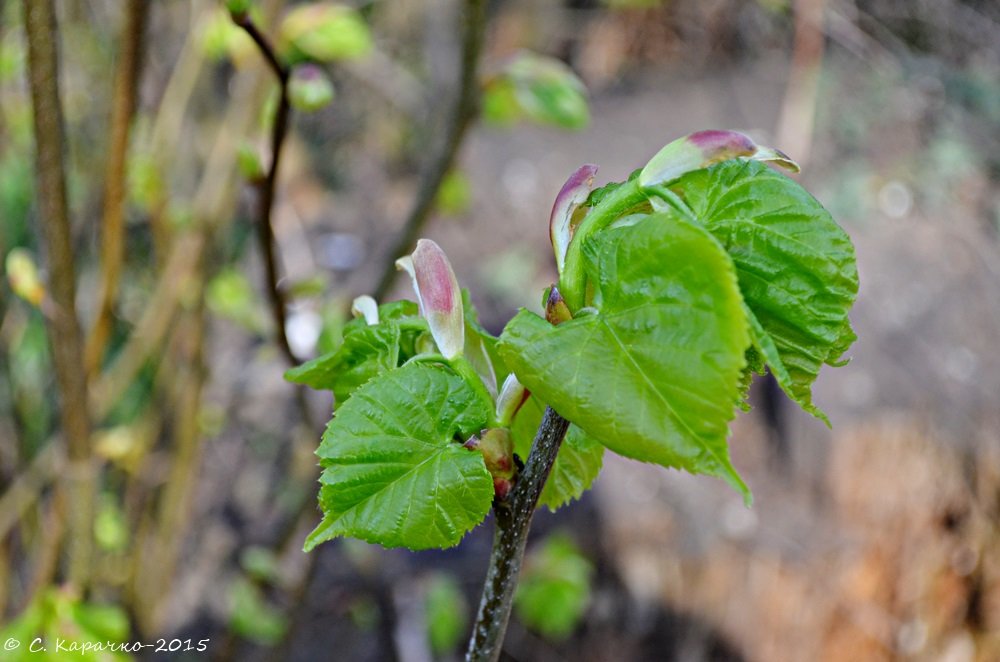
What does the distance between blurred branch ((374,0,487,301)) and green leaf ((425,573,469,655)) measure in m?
0.95

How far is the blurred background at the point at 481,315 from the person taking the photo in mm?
1176

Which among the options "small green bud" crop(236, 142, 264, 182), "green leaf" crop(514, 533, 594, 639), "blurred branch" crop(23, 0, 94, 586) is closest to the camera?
"blurred branch" crop(23, 0, 94, 586)

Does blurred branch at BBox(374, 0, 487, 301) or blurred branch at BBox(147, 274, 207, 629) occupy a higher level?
blurred branch at BBox(374, 0, 487, 301)

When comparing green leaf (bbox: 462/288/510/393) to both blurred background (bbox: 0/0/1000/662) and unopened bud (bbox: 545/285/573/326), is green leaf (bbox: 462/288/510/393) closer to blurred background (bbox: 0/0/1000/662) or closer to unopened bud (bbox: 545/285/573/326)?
unopened bud (bbox: 545/285/573/326)

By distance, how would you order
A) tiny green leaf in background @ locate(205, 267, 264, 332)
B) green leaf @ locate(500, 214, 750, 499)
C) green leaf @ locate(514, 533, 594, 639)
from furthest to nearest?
→ green leaf @ locate(514, 533, 594, 639), tiny green leaf in background @ locate(205, 267, 264, 332), green leaf @ locate(500, 214, 750, 499)

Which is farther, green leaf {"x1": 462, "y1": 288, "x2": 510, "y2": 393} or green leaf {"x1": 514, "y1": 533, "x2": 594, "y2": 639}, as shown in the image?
green leaf {"x1": 514, "y1": 533, "x2": 594, "y2": 639}

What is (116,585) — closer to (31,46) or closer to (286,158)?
(31,46)

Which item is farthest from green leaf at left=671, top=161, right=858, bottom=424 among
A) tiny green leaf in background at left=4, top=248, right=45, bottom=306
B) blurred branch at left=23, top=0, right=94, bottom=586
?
tiny green leaf in background at left=4, top=248, right=45, bottom=306

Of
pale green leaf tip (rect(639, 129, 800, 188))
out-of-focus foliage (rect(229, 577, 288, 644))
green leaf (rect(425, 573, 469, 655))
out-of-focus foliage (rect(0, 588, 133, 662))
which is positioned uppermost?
pale green leaf tip (rect(639, 129, 800, 188))

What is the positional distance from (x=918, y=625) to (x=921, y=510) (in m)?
0.29

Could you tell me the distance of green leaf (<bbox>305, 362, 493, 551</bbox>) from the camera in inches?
15.5

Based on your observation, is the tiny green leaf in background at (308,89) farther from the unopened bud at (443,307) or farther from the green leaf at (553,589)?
the green leaf at (553,589)

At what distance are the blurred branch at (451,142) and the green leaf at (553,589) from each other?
3.06 ft

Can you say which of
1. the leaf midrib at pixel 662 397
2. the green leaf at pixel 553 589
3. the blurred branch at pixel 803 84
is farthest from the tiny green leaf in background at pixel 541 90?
the blurred branch at pixel 803 84
